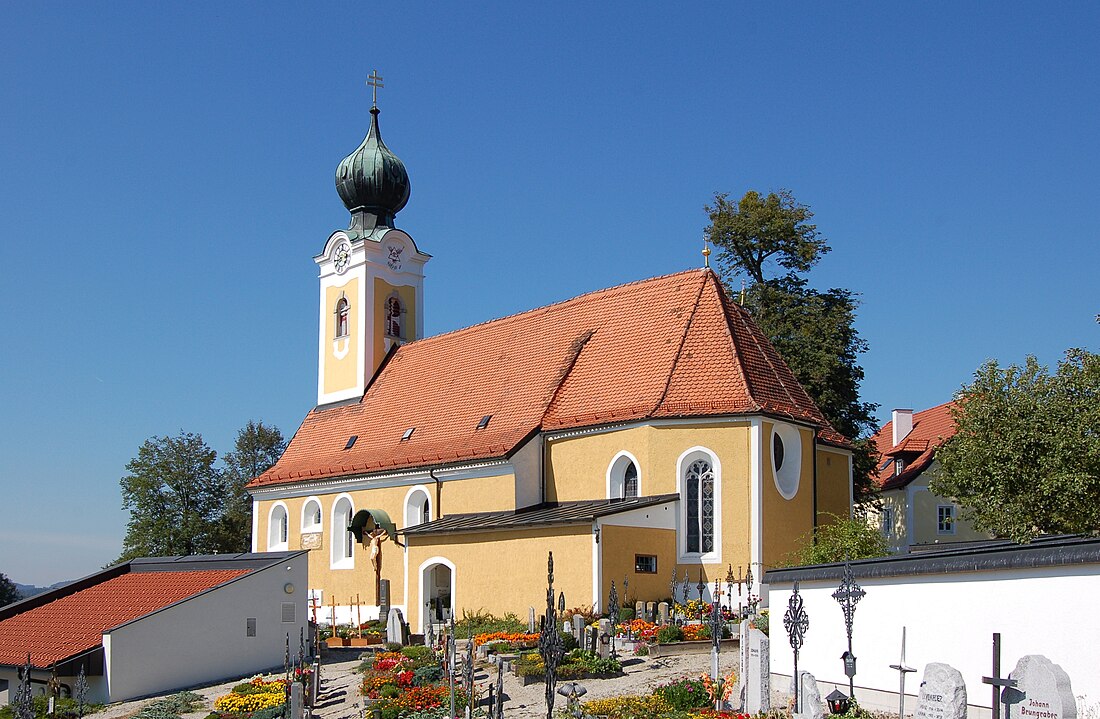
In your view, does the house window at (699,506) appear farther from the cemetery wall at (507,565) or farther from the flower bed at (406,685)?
the flower bed at (406,685)

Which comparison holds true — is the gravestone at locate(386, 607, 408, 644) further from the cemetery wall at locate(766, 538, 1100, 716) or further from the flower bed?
the cemetery wall at locate(766, 538, 1100, 716)

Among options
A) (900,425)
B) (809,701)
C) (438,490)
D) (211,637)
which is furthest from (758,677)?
(900,425)

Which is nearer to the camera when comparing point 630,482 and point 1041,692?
point 1041,692

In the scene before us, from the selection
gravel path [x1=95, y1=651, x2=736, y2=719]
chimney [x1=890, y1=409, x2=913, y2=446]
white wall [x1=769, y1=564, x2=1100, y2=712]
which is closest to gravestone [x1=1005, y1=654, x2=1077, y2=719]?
white wall [x1=769, y1=564, x2=1100, y2=712]

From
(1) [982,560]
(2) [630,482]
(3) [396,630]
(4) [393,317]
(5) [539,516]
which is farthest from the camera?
(4) [393,317]

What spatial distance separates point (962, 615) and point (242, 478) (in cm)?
5212

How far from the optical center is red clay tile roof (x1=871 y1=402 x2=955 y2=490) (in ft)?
136

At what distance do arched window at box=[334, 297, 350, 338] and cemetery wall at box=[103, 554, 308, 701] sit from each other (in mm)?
16233

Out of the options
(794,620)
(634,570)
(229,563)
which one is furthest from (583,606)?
(794,620)

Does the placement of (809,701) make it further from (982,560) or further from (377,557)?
(377,557)

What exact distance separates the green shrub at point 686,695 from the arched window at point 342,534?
21.2 metres

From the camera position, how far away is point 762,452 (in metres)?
27.6

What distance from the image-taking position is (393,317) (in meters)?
42.1

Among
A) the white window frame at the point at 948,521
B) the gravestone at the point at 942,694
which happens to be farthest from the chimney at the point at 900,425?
the gravestone at the point at 942,694
